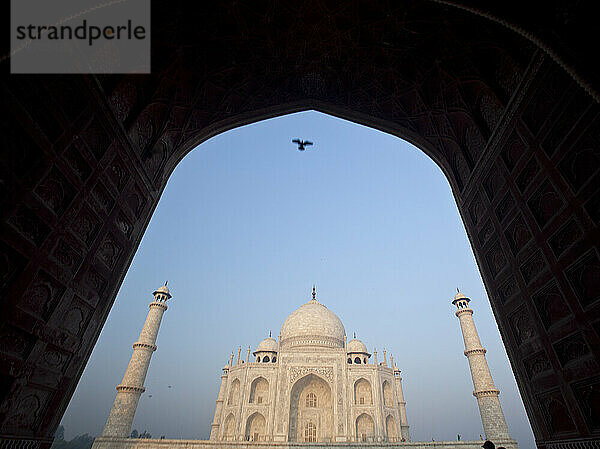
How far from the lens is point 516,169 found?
17.9 ft

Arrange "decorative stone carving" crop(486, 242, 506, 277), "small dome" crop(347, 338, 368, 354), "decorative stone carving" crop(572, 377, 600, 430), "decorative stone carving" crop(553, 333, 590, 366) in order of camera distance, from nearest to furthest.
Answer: "decorative stone carving" crop(572, 377, 600, 430)
"decorative stone carving" crop(553, 333, 590, 366)
"decorative stone carving" crop(486, 242, 506, 277)
"small dome" crop(347, 338, 368, 354)

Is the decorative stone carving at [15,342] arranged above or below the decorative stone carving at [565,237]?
below

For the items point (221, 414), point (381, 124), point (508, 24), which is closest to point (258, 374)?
point (221, 414)

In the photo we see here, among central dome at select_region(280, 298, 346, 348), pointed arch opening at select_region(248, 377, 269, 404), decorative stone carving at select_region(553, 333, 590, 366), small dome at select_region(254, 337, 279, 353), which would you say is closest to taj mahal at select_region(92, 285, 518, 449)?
pointed arch opening at select_region(248, 377, 269, 404)

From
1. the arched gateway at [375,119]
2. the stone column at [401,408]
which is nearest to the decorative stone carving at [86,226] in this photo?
the arched gateway at [375,119]

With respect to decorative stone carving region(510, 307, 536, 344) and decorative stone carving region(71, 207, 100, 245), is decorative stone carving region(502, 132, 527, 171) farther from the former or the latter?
decorative stone carving region(71, 207, 100, 245)

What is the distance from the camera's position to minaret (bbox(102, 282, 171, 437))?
20828 mm

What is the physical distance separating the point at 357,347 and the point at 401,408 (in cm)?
637

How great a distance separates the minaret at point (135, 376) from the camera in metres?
20.8

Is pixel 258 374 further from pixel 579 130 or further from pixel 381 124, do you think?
pixel 579 130

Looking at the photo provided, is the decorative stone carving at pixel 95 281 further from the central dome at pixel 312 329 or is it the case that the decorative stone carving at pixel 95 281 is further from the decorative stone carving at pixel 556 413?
the central dome at pixel 312 329

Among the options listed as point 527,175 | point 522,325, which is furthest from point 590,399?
point 527,175

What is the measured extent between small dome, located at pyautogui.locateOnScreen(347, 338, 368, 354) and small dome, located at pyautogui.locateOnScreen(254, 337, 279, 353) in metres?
7.30

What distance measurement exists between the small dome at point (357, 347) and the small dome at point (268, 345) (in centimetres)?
730
